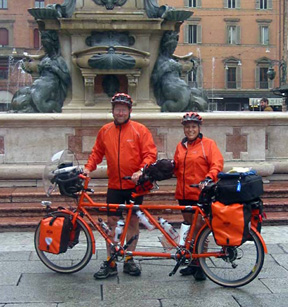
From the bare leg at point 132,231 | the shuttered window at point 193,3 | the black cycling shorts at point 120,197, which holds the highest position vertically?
the shuttered window at point 193,3

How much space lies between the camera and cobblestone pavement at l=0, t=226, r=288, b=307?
5219 mm

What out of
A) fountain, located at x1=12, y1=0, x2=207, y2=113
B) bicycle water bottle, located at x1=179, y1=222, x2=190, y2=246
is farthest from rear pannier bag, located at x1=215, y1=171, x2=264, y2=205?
fountain, located at x1=12, y1=0, x2=207, y2=113

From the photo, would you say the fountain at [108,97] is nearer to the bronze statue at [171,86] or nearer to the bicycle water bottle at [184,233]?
the bronze statue at [171,86]

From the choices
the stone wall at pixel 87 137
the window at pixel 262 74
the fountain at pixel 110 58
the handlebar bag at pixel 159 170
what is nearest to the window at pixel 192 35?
the window at pixel 262 74

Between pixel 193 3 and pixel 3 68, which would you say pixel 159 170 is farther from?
pixel 193 3

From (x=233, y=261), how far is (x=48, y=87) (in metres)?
7.05

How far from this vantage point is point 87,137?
10.1 meters

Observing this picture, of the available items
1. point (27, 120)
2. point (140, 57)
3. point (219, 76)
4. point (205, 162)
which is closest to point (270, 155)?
point (140, 57)

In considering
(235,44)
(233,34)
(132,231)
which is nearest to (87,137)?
(132,231)

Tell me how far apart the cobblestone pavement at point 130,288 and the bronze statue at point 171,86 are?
223 inches

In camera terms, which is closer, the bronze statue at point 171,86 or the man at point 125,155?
the man at point 125,155

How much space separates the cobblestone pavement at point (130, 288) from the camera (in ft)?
17.1

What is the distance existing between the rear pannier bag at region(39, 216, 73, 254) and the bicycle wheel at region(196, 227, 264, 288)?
133 centimetres

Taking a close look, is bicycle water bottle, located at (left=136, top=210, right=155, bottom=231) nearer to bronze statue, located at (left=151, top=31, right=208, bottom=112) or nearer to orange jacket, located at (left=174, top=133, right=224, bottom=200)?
orange jacket, located at (left=174, top=133, right=224, bottom=200)
